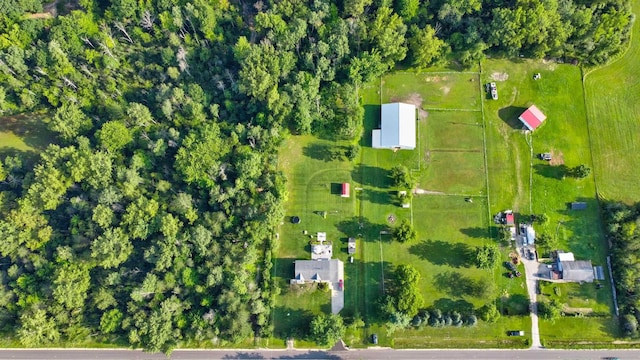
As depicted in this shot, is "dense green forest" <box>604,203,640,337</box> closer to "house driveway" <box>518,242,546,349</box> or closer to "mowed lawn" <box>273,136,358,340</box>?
"house driveway" <box>518,242,546,349</box>

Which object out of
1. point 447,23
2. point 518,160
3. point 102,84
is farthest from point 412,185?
point 102,84

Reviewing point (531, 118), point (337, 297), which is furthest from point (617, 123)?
point (337, 297)

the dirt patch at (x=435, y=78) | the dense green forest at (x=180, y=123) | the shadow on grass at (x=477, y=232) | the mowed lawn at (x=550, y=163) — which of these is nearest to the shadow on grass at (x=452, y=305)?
the shadow on grass at (x=477, y=232)

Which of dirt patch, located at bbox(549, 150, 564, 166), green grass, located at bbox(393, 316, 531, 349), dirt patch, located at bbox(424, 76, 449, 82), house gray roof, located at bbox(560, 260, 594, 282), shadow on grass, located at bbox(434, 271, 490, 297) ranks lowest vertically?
green grass, located at bbox(393, 316, 531, 349)

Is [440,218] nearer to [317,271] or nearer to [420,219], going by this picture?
[420,219]

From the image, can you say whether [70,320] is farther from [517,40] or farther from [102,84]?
[517,40]

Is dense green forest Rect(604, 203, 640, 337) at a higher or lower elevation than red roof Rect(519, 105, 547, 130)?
lower

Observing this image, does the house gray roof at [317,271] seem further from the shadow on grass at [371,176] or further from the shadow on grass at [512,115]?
the shadow on grass at [512,115]

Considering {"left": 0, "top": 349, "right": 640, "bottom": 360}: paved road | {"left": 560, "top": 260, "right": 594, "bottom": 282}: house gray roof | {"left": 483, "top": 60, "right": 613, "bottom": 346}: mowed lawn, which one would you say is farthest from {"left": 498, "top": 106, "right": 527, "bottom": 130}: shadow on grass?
{"left": 0, "top": 349, "right": 640, "bottom": 360}: paved road
